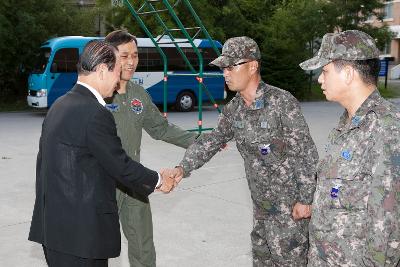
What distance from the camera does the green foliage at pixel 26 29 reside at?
18.0 meters

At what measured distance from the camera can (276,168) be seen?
10.6 ft

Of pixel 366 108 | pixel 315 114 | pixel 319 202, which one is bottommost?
pixel 315 114

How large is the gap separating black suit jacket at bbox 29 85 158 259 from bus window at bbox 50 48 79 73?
44.7 feet

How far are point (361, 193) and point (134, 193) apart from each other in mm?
1701

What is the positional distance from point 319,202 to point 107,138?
100 centimetres

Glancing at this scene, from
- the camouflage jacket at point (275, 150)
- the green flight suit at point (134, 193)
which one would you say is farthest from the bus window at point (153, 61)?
the camouflage jacket at point (275, 150)

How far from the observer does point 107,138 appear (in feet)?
8.20

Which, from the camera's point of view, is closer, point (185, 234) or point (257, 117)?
point (257, 117)

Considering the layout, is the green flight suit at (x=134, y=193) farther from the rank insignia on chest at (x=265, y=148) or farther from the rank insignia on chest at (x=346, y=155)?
the rank insignia on chest at (x=346, y=155)

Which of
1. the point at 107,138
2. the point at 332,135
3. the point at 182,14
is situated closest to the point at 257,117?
the point at 332,135

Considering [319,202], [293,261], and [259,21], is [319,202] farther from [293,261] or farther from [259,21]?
[259,21]

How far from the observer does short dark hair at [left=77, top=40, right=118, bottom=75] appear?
8.38 feet

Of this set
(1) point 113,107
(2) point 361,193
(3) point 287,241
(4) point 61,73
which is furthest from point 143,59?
(2) point 361,193

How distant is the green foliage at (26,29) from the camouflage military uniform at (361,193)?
16731 mm
